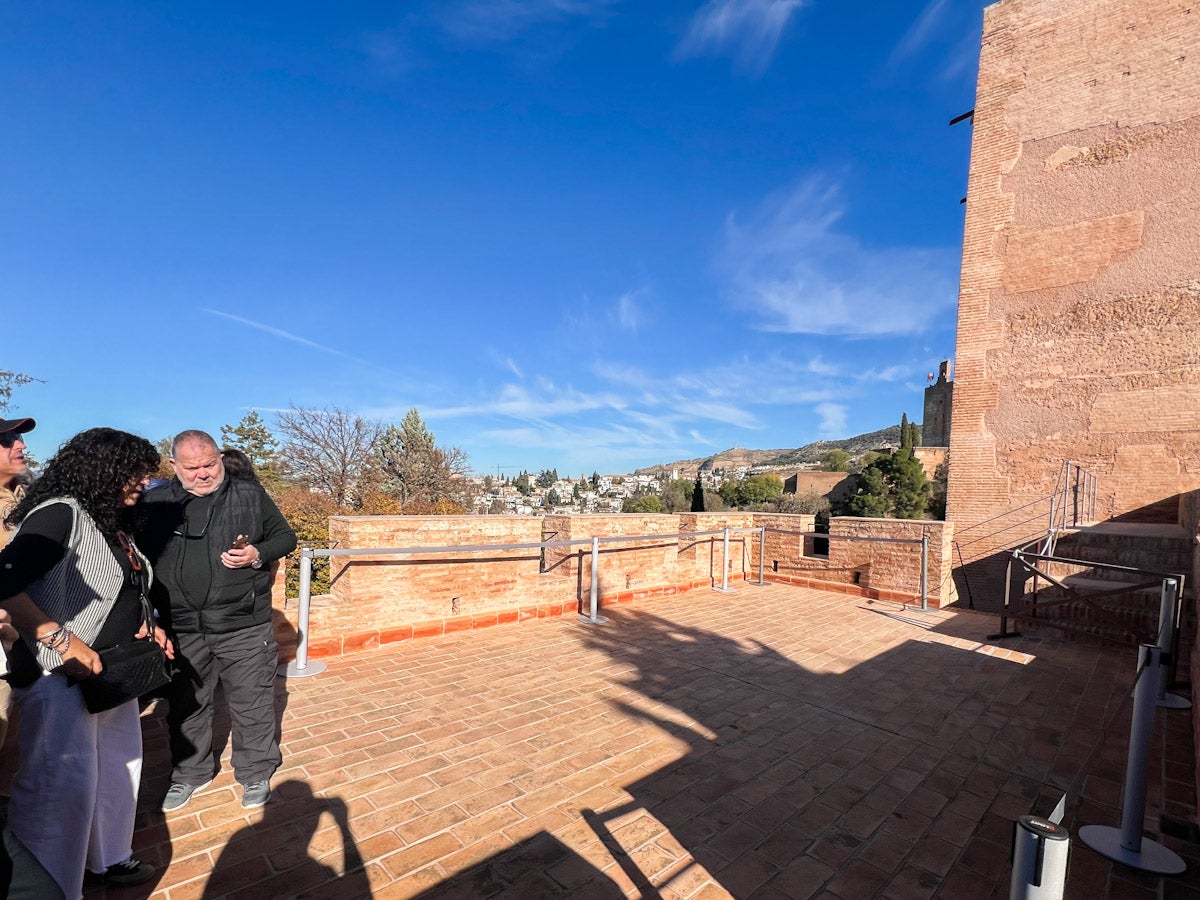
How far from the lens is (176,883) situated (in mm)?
2092

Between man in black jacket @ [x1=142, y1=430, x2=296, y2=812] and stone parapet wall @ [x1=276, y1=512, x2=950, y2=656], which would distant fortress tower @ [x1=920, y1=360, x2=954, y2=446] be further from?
man in black jacket @ [x1=142, y1=430, x2=296, y2=812]

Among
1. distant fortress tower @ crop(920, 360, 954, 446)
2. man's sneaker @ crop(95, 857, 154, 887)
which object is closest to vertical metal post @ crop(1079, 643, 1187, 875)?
man's sneaker @ crop(95, 857, 154, 887)

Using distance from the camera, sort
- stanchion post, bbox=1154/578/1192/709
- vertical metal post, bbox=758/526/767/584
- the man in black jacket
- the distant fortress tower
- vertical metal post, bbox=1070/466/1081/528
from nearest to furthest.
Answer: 1. stanchion post, bbox=1154/578/1192/709
2. the man in black jacket
3. vertical metal post, bbox=758/526/767/584
4. vertical metal post, bbox=1070/466/1081/528
5. the distant fortress tower

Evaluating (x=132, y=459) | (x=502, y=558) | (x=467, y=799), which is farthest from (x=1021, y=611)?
(x=132, y=459)

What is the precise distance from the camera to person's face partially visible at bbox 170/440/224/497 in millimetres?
2629

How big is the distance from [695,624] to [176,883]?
510 cm

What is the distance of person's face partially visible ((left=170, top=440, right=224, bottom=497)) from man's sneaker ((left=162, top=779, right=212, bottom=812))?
4.62ft

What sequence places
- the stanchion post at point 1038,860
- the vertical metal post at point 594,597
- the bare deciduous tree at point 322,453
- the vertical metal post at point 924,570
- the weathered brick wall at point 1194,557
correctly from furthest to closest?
the bare deciduous tree at point 322,453, the vertical metal post at point 924,570, the vertical metal post at point 594,597, the weathered brick wall at point 1194,557, the stanchion post at point 1038,860

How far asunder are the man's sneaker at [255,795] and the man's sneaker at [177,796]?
0.81 ft

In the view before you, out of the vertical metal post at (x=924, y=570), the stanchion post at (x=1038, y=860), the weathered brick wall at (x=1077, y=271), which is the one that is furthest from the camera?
the weathered brick wall at (x=1077, y=271)

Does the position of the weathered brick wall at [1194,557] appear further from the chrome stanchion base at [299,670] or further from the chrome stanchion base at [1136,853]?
the chrome stanchion base at [299,670]

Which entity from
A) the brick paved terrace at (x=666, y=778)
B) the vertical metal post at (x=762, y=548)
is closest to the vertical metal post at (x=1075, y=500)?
the vertical metal post at (x=762, y=548)

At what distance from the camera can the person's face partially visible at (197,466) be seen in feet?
8.63

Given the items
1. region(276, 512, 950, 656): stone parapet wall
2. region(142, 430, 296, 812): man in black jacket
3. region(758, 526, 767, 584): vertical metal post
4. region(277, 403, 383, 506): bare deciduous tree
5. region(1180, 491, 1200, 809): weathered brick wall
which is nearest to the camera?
region(142, 430, 296, 812): man in black jacket
